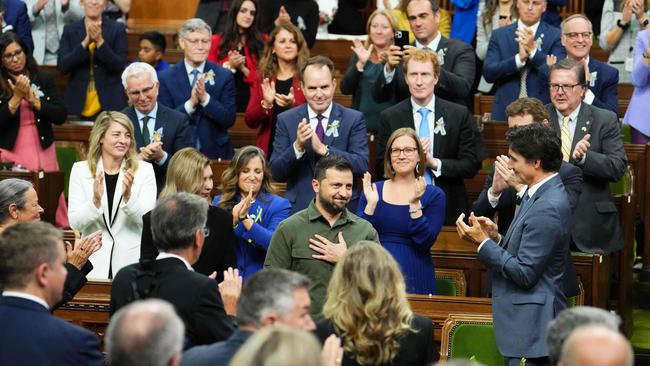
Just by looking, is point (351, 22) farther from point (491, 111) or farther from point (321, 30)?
point (491, 111)

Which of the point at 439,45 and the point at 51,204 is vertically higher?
the point at 439,45

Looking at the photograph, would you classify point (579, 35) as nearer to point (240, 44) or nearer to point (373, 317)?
point (240, 44)

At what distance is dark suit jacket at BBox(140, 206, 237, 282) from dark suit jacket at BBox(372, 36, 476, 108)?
2477mm

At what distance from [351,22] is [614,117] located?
461cm

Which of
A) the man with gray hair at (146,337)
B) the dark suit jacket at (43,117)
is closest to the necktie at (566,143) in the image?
the dark suit jacket at (43,117)

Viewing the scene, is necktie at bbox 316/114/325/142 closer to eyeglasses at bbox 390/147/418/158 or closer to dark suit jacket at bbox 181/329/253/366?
eyeglasses at bbox 390/147/418/158

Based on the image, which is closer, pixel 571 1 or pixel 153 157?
pixel 153 157

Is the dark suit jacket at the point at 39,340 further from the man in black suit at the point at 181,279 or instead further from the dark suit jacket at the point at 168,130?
the dark suit jacket at the point at 168,130

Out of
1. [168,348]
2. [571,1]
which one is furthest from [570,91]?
[571,1]

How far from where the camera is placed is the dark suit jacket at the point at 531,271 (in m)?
5.24

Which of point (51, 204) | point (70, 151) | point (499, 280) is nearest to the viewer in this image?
point (499, 280)

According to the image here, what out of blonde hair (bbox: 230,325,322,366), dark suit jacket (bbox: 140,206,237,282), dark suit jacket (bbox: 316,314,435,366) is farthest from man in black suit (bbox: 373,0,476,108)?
blonde hair (bbox: 230,325,322,366)

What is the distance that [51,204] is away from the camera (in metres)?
8.11

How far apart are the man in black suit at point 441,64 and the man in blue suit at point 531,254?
2649 millimetres
